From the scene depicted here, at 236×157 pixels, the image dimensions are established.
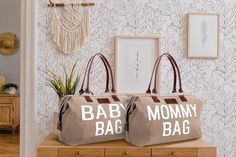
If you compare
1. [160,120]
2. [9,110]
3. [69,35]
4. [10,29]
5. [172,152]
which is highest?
[10,29]

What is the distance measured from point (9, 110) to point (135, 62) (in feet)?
10.7

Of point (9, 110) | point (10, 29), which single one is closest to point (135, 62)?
point (9, 110)

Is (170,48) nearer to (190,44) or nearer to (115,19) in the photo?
(190,44)

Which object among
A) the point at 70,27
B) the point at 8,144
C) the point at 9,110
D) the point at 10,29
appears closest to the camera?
the point at 70,27

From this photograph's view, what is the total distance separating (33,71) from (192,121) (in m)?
1.36

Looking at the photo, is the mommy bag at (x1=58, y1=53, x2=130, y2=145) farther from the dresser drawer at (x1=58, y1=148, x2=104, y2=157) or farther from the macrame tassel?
the macrame tassel

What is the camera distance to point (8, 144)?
15.1 feet

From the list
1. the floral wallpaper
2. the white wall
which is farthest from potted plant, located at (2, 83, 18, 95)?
the floral wallpaper

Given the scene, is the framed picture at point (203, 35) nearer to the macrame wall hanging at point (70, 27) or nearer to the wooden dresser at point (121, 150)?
the macrame wall hanging at point (70, 27)

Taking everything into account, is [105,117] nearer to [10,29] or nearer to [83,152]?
[83,152]

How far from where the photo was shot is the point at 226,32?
98.5 inches

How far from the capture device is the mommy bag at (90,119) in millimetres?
1331

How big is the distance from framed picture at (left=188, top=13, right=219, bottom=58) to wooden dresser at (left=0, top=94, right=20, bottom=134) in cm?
340

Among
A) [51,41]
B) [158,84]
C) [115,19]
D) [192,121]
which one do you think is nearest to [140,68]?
[158,84]
